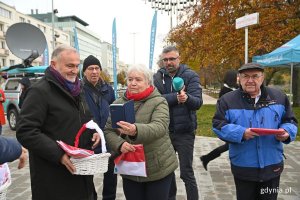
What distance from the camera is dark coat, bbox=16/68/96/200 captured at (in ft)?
7.26

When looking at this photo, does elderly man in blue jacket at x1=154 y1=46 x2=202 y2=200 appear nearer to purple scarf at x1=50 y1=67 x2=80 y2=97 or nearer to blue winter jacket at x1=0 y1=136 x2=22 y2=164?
purple scarf at x1=50 y1=67 x2=80 y2=97

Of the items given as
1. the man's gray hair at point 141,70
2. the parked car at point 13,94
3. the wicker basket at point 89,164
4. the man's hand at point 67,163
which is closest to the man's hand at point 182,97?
the man's gray hair at point 141,70

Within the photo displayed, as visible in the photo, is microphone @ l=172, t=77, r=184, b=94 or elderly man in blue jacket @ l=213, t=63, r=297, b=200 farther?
microphone @ l=172, t=77, r=184, b=94

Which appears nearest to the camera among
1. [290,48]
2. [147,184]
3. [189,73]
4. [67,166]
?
[67,166]

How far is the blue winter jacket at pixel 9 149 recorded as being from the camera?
1988 millimetres

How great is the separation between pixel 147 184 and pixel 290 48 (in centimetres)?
504

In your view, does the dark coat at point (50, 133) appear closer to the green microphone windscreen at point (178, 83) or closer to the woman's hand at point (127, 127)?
the woman's hand at point (127, 127)

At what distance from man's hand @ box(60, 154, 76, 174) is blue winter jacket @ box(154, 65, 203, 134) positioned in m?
1.52

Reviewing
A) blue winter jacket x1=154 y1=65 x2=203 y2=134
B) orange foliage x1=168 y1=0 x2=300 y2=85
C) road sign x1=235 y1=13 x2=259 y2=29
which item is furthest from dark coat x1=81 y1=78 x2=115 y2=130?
orange foliage x1=168 y1=0 x2=300 y2=85

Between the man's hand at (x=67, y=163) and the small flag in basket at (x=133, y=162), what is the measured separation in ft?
1.68

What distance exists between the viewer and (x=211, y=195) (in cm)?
439

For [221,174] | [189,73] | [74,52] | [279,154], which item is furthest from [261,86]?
[221,174]

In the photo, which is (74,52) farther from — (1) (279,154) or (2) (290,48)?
(2) (290,48)

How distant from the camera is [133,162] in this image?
2.60m
